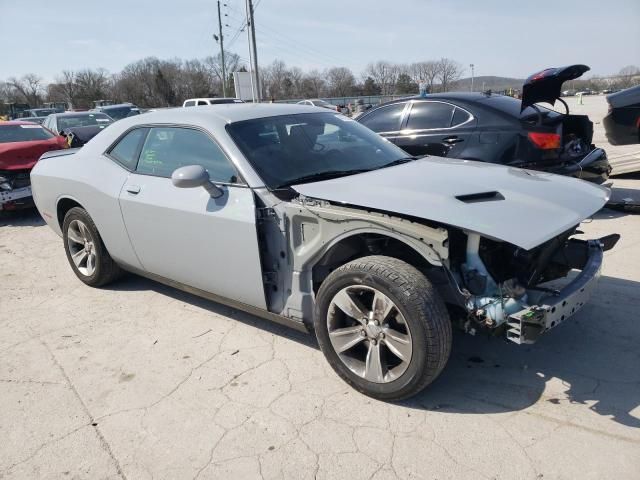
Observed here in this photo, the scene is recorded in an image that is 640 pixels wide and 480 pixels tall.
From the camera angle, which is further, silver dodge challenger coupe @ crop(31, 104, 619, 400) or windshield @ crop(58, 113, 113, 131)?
windshield @ crop(58, 113, 113, 131)

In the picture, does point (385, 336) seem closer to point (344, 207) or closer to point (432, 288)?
point (432, 288)

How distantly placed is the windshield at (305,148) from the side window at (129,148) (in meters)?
1.02

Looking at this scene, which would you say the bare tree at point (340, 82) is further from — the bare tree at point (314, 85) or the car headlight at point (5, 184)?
the car headlight at point (5, 184)

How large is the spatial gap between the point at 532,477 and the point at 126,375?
7.99ft

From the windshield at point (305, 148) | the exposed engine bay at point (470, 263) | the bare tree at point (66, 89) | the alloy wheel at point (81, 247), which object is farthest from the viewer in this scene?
the bare tree at point (66, 89)

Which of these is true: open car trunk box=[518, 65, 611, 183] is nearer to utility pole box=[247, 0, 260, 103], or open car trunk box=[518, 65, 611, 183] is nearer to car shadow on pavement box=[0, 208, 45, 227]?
car shadow on pavement box=[0, 208, 45, 227]

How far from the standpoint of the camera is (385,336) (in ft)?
8.67

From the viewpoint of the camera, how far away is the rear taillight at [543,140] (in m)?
5.45

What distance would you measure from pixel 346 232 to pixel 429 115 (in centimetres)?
398

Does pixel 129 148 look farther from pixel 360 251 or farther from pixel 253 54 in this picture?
pixel 253 54

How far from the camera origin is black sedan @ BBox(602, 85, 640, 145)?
7.08 meters

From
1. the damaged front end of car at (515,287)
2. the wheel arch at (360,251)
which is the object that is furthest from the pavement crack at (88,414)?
the damaged front end of car at (515,287)

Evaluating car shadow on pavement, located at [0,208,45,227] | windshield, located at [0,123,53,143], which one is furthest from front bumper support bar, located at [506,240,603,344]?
windshield, located at [0,123,53,143]

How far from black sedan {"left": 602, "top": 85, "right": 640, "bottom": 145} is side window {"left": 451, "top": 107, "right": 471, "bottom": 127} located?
9.79 ft
